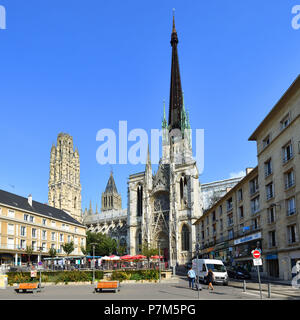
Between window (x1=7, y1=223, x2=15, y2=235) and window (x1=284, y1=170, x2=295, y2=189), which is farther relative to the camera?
window (x1=7, y1=223, x2=15, y2=235)

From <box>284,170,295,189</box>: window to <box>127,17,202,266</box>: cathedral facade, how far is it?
42.0 m

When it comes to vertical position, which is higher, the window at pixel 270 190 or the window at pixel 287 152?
the window at pixel 287 152

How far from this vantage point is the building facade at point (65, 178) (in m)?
113

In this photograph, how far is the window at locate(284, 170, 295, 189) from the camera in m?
28.7

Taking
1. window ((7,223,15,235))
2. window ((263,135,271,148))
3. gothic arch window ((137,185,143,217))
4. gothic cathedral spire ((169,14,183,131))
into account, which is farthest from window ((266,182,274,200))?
gothic cathedral spire ((169,14,183,131))

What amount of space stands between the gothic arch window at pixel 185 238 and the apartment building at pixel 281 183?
38.3 meters

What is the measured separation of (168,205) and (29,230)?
112 ft

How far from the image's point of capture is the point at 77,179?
12231 centimetres

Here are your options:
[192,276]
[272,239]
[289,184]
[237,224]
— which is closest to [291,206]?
[289,184]

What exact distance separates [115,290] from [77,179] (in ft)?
341

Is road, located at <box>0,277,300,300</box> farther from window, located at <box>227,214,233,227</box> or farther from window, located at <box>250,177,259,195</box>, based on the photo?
window, located at <box>227,214,233,227</box>

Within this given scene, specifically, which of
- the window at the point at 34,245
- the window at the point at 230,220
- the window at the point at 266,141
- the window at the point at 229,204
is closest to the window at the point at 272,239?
the window at the point at 266,141

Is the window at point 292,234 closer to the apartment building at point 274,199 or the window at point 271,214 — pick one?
the apartment building at point 274,199
